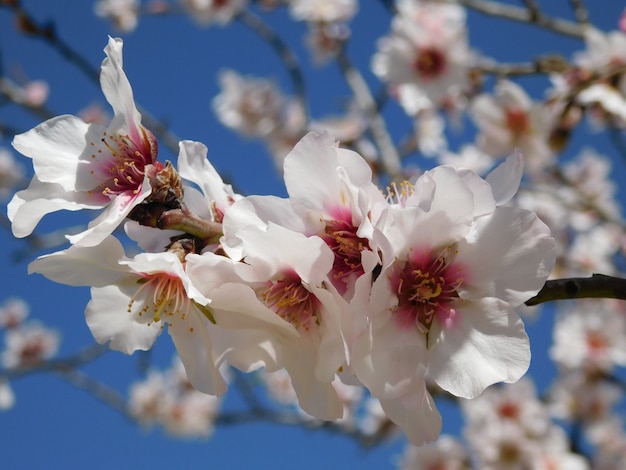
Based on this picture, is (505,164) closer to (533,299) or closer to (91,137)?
(533,299)

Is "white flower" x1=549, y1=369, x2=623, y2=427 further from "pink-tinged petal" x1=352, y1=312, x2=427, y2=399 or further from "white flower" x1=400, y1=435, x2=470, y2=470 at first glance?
"pink-tinged petal" x1=352, y1=312, x2=427, y2=399

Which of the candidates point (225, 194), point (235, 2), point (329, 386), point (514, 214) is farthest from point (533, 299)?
point (235, 2)

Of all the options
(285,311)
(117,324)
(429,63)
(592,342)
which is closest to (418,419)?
(285,311)

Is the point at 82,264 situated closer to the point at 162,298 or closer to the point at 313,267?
the point at 162,298

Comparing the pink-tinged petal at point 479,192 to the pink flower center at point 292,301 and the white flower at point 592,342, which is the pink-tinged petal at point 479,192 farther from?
the white flower at point 592,342

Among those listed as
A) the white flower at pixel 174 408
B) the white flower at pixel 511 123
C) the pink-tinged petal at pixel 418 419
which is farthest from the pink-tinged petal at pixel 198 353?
the white flower at pixel 174 408
